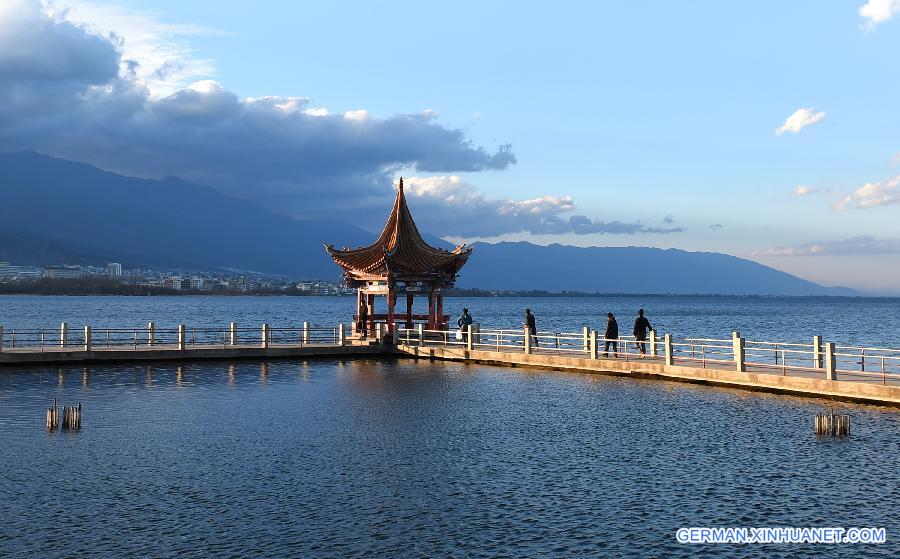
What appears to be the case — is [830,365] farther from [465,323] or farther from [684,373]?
[465,323]

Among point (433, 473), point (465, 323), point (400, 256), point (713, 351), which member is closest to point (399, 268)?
point (400, 256)

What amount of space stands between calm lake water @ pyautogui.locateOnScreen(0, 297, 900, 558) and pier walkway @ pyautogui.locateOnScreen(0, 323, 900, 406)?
3.27ft

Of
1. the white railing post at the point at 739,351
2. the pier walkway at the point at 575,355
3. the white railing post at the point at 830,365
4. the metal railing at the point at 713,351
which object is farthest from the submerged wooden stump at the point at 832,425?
the white railing post at the point at 739,351

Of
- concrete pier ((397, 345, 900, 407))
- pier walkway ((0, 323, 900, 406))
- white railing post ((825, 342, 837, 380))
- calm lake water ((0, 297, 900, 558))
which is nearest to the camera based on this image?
calm lake water ((0, 297, 900, 558))

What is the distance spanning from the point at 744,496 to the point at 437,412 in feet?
39.6

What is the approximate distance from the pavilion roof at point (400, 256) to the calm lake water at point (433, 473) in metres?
16.2

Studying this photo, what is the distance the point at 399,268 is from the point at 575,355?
10.8 meters

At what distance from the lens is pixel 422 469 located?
759 inches

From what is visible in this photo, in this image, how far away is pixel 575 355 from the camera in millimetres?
42031

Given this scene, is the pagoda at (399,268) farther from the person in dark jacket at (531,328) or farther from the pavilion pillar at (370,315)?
the person in dark jacket at (531,328)

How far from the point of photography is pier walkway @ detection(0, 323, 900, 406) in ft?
91.4

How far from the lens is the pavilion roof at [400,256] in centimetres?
4681

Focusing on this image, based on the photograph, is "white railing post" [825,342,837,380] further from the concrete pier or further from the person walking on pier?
the person walking on pier

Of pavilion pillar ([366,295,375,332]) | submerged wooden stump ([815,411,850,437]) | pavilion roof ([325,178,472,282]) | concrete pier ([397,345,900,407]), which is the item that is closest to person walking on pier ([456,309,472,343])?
concrete pier ([397,345,900,407])
